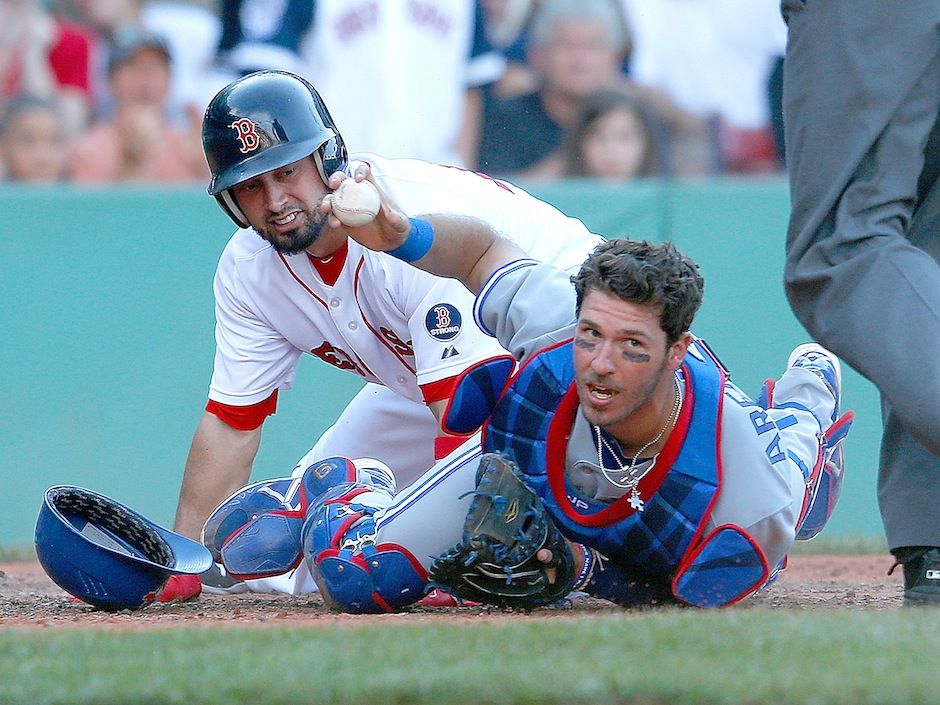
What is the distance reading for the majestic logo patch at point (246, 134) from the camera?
13.4ft

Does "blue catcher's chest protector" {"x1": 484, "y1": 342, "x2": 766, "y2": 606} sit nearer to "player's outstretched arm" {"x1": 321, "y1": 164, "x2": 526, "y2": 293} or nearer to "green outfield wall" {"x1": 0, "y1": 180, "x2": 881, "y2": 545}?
"player's outstretched arm" {"x1": 321, "y1": 164, "x2": 526, "y2": 293}

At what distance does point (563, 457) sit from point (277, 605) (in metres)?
1.11

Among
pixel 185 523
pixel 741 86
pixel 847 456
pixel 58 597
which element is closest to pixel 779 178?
pixel 741 86

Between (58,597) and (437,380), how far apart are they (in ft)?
4.30

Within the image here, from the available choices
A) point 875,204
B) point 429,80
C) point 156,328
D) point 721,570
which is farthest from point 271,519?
point 429,80

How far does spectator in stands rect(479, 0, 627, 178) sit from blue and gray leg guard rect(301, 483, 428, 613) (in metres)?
3.88

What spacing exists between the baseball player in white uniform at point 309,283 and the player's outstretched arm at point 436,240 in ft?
1.13

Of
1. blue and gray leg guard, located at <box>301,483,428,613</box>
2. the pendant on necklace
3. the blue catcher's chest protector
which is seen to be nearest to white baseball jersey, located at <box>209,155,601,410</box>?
blue and gray leg guard, located at <box>301,483,428,613</box>

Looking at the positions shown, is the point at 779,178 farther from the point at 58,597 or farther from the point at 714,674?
the point at 714,674

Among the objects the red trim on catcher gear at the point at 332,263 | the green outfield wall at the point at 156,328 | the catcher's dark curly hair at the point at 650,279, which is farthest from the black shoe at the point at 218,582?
the green outfield wall at the point at 156,328

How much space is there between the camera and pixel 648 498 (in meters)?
3.42

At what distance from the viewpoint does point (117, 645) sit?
280cm

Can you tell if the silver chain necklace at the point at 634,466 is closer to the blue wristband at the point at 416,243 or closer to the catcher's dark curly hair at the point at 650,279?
the catcher's dark curly hair at the point at 650,279

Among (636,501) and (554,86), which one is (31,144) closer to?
(554,86)
